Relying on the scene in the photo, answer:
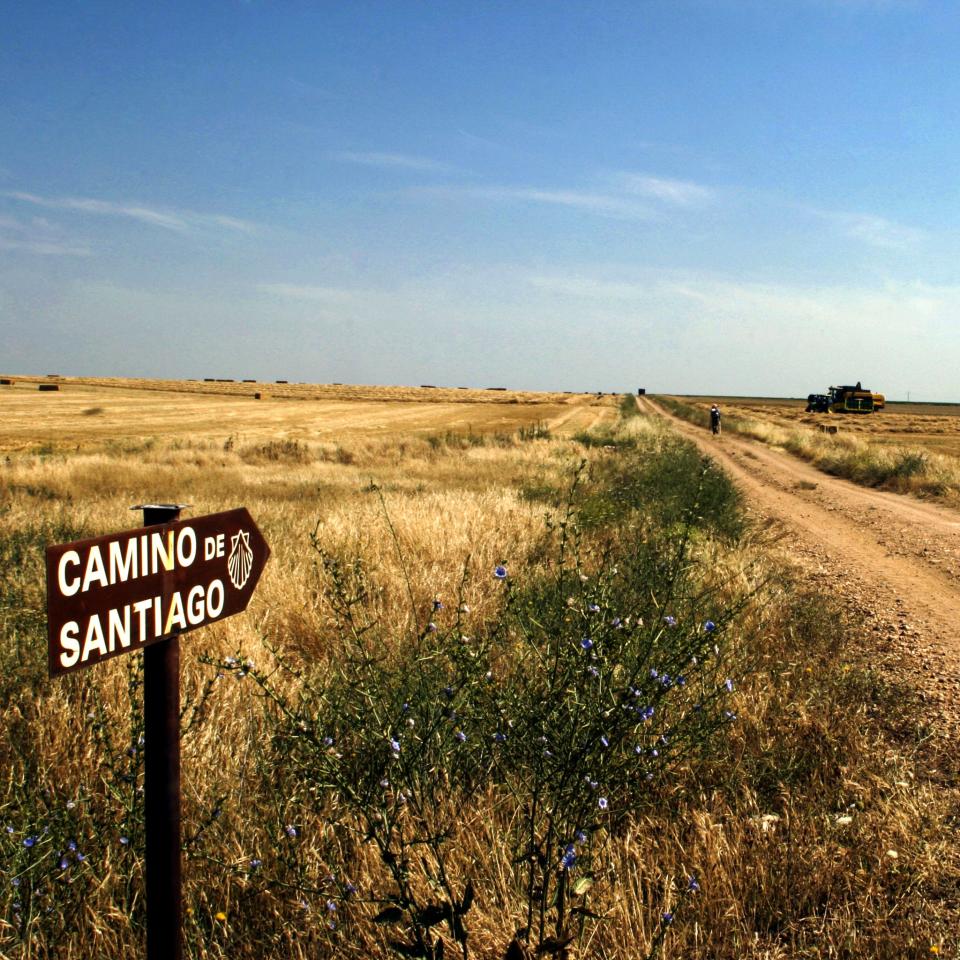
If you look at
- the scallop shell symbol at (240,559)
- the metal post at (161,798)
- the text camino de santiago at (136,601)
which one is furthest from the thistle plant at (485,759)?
the text camino de santiago at (136,601)

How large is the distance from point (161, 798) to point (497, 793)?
170 centimetres

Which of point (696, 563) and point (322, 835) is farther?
point (696, 563)

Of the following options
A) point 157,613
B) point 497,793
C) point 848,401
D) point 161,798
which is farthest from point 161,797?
point 848,401

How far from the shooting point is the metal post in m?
1.79

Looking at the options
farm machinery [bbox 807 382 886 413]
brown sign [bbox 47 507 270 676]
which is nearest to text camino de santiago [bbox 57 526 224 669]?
brown sign [bbox 47 507 270 676]

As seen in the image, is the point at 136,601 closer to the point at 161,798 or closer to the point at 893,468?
the point at 161,798

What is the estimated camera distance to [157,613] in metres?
1.76

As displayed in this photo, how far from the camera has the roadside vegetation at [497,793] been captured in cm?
239

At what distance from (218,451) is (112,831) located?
21.8 m

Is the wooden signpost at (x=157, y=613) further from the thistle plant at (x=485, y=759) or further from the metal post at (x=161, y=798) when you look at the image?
the thistle plant at (x=485, y=759)

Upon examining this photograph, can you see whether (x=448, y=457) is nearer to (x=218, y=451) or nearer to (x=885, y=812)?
(x=218, y=451)

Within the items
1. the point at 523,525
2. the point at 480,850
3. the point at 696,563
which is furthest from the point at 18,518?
the point at 480,850

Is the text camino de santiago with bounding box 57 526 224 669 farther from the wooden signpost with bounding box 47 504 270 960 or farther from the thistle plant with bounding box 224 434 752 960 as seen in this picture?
the thistle plant with bounding box 224 434 752 960

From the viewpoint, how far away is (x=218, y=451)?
23188 mm
